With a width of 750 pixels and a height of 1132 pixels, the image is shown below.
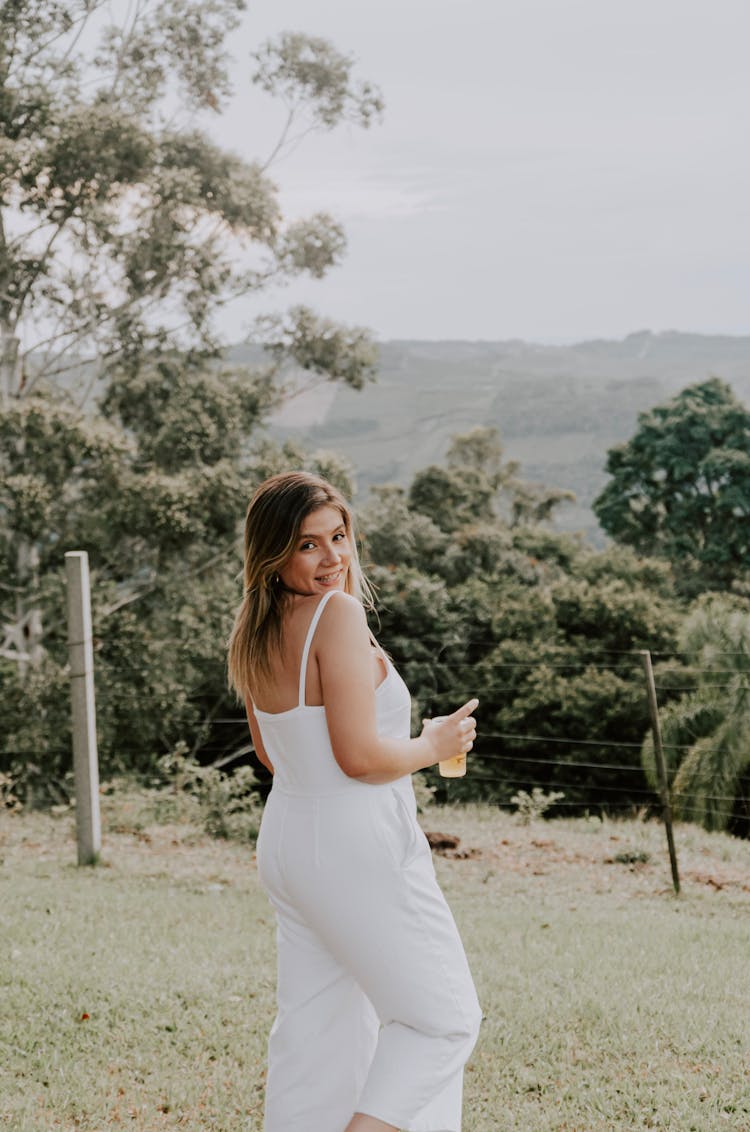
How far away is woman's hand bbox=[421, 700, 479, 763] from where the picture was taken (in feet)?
8.32

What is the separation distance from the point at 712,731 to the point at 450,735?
44.6 feet

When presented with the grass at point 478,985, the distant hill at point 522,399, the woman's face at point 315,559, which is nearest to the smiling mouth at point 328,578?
the woman's face at point 315,559

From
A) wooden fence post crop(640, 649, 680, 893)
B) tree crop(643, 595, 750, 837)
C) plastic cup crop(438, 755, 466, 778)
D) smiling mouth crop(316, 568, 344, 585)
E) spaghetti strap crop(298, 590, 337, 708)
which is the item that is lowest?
tree crop(643, 595, 750, 837)

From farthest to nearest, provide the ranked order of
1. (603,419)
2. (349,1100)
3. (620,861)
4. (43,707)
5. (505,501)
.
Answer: (603,419), (505,501), (43,707), (620,861), (349,1100)

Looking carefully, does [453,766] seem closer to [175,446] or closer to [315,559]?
[315,559]

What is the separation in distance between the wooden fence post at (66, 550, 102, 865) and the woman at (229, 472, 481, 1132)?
4819mm

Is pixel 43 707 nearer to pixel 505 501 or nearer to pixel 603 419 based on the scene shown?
pixel 505 501

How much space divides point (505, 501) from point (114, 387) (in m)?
19.1

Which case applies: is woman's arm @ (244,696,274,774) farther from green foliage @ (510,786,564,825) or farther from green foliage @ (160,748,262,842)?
green foliage @ (510,786,564,825)

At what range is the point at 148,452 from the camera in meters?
16.0

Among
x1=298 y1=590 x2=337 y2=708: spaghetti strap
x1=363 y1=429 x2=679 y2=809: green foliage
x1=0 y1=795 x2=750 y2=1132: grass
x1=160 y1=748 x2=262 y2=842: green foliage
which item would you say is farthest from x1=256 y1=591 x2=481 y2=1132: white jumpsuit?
x1=363 y1=429 x2=679 y2=809: green foliage

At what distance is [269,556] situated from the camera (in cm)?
255

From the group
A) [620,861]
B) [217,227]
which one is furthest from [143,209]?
[620,861]

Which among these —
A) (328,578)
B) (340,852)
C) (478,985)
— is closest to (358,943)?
(340,852)
